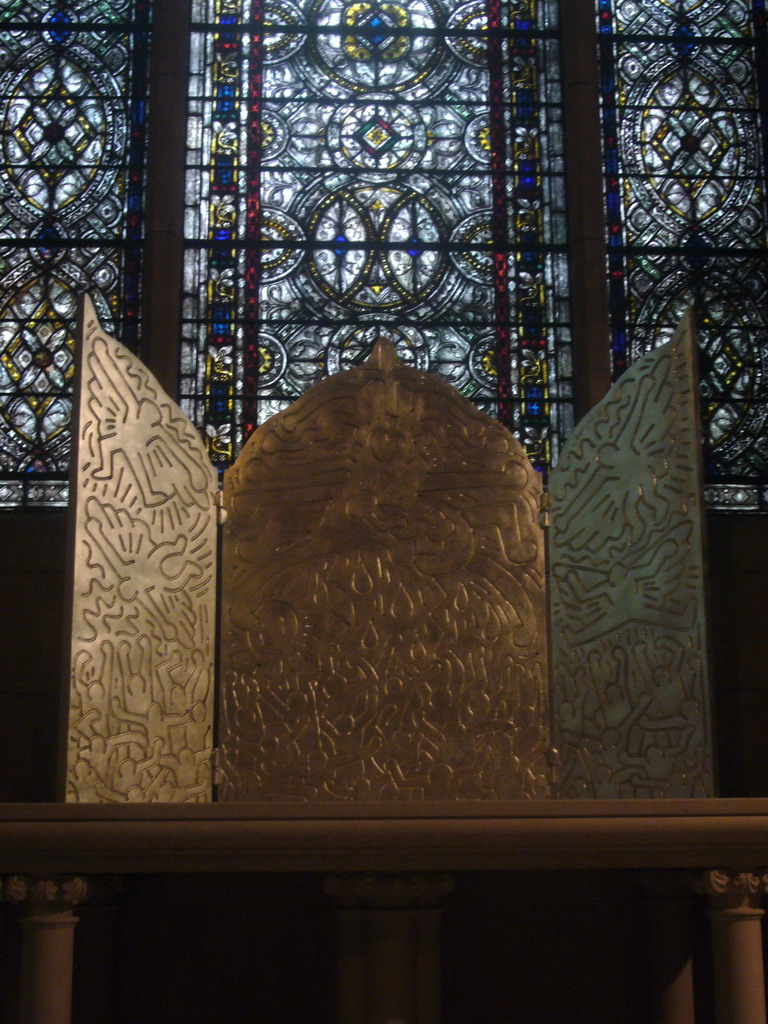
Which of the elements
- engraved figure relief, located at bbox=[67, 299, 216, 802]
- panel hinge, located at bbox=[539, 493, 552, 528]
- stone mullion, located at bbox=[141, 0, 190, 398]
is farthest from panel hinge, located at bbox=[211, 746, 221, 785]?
stone mullion, located at bbox=[141, 0, 190, 398]

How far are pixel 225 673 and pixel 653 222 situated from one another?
2748mm

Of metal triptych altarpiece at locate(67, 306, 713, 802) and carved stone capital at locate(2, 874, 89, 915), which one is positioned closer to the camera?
carved stone capital at locate(2, 874, 89, 915)

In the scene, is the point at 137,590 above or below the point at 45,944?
above

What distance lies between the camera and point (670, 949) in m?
3.76

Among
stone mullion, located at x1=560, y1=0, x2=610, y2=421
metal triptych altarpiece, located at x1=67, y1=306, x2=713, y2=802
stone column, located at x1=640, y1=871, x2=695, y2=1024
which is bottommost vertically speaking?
stone column, located at x1=640, y1=871, x2=695, y2=1024

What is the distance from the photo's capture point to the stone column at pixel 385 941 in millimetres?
3020

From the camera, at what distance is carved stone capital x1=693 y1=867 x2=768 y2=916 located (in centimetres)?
298

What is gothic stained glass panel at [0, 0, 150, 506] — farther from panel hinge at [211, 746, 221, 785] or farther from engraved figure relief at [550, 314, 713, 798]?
engraved figure relief at [550, 314, 713, 798]

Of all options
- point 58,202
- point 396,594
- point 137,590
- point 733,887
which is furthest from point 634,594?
point 58,202

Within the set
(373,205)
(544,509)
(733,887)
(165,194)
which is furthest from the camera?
(373,205)

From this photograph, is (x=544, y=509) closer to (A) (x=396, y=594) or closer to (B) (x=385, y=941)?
(A) (x=396, y=594)

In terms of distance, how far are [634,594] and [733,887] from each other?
39.2 inches

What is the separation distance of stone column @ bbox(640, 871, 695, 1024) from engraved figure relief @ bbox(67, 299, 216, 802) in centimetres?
137

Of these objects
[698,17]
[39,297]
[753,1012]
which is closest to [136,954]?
[753,1012]
